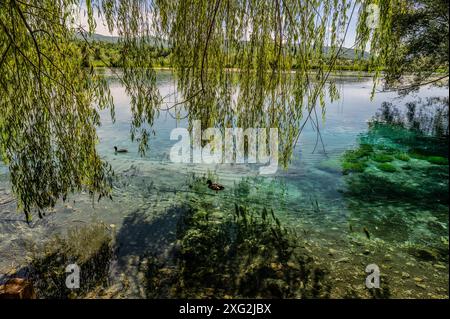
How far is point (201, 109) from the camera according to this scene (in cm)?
425

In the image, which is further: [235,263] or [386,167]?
[386,167]

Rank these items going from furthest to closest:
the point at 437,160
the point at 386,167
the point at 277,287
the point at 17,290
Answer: the point at 437,160, the point at 386,167, the point at 277,287, the point at 17,290

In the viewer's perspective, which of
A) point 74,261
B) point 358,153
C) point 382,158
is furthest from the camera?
point 358,153

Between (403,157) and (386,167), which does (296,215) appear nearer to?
(386,167)

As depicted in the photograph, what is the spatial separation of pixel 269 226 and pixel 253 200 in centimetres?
120

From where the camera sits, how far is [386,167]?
31.6ft

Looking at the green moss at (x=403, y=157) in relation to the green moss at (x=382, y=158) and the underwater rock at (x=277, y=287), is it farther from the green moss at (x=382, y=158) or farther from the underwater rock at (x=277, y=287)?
the underwater rock at (x=277, y=287)

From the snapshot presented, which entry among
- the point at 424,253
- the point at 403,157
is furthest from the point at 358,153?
the point at 424,253

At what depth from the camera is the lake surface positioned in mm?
4918

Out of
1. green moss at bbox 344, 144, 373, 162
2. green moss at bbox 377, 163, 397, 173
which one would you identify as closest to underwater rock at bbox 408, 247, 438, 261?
green moss at bbox 377, 163, 397, 173

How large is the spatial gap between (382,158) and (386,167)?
1058mm

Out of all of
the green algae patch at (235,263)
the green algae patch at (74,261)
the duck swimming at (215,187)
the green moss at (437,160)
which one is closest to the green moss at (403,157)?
the green moss at (437,160)

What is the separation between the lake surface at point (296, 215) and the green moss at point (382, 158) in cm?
114

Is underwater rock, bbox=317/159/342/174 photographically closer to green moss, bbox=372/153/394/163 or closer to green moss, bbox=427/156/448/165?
green moss, bbox=372/153/394/163
